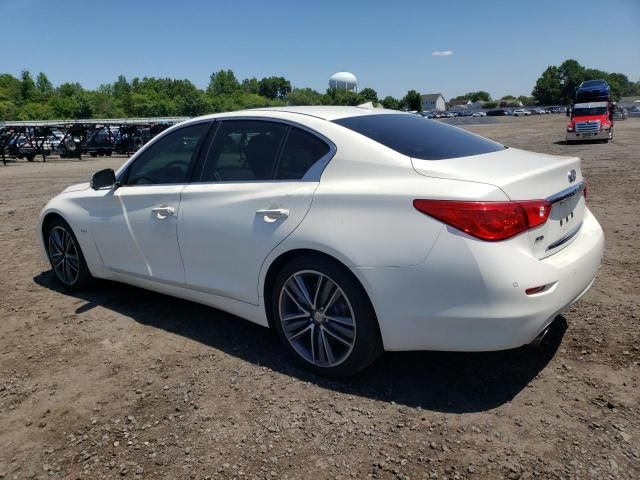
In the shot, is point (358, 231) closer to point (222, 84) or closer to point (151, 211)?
point (151, 211)

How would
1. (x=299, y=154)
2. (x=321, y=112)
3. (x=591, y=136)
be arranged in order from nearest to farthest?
1. (x=299, y=154)
2. (x=321, y=112)
3. (x=591, y=136)

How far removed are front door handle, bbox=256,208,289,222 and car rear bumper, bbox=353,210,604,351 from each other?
24.2 inches

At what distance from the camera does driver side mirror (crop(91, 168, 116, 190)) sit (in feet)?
14.3

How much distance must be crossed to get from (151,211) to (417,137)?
2.06 metres

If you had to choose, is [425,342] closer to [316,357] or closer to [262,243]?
[316,357]

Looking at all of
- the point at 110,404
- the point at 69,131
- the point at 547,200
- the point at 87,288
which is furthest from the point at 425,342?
the point at 69,131

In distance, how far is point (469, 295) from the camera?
257cm

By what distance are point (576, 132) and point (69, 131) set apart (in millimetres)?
26800

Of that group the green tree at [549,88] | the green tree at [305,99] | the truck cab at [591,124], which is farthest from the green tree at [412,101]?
the truck cab at [591,124]

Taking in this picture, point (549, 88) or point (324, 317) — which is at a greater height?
point (549, 88)

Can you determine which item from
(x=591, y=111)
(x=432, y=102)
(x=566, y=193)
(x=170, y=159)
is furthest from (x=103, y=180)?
(x=432, y=102)

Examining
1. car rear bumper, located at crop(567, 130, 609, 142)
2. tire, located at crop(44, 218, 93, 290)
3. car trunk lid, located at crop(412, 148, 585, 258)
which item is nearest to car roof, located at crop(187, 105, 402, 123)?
car trunk lid, located at crop(412, 148, 585, 258)

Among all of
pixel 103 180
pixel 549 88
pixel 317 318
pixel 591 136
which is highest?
pixel 549 88

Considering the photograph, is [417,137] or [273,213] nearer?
[273,213]
